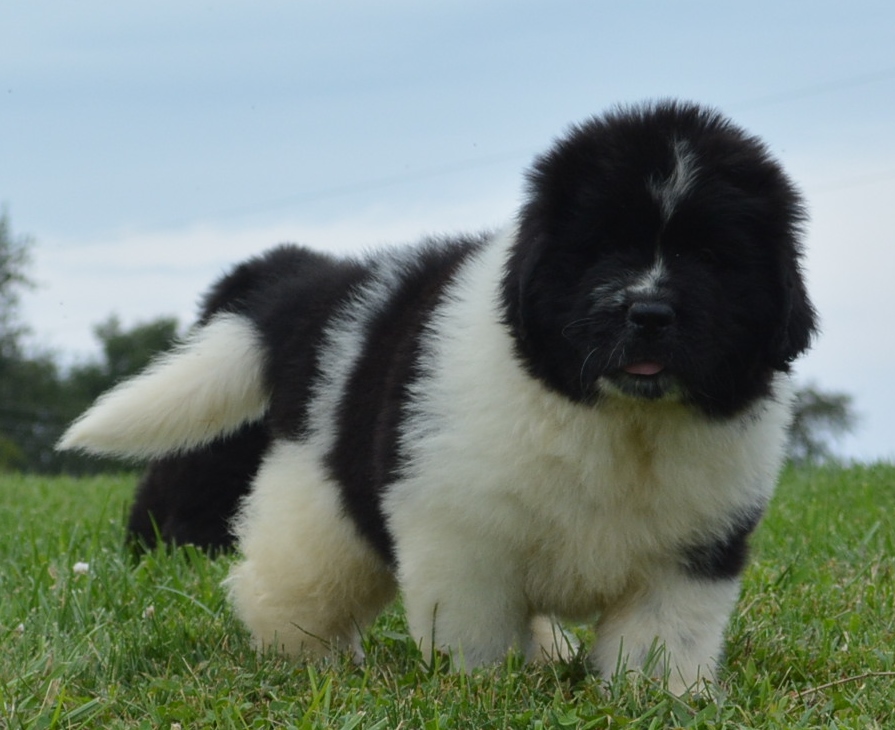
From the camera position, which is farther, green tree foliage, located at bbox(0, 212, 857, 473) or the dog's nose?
green tree foliage, located at bbox(0, 212, 857, 473)

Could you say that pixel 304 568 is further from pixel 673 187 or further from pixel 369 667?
pixel 673 187

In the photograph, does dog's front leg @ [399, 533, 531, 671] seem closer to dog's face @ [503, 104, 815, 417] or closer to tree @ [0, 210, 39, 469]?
dog's face @ [503, 104, 815, 417]

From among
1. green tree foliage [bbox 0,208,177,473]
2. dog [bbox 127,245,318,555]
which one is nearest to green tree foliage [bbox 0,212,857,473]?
green tree foliage [bbox 0,208,177,473]

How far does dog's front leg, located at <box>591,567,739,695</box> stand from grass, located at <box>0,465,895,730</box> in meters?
0.12

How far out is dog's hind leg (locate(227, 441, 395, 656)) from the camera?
4504mm

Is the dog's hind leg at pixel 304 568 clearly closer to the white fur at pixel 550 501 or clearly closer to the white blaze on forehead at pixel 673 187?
the white fur at pixel 550 501

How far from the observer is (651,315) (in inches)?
137

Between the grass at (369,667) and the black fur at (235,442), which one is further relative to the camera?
the black fur at (235,442)

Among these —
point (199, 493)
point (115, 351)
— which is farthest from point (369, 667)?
point (115, 351)

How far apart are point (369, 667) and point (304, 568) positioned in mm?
576

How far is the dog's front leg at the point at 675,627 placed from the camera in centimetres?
392

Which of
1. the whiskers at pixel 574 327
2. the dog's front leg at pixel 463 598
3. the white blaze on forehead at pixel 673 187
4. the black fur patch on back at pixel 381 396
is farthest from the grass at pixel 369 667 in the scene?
the white blaze on forehead at pixel 673 187

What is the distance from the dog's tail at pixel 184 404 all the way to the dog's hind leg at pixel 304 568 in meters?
0.27

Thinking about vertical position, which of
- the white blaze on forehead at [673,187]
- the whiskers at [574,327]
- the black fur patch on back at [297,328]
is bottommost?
the black fur patch on back at [297,328]
